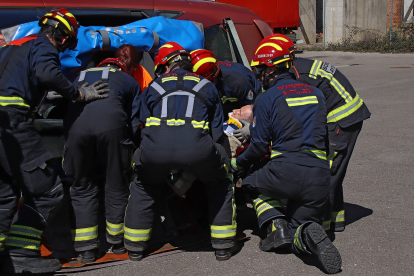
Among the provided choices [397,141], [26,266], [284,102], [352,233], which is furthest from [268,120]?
[397,141]

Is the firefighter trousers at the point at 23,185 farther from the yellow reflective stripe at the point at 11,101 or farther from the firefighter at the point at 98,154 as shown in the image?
the firefighter at the point at 98,154

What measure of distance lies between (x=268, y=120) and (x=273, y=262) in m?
1.12

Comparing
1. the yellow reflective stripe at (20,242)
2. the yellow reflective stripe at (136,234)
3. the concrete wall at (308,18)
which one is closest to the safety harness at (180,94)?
the yellow reflective stripe at (136,234)

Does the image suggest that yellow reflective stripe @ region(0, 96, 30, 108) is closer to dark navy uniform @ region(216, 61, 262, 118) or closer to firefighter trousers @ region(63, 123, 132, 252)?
firefighter trousers @ region(63, 123, 132, 252)

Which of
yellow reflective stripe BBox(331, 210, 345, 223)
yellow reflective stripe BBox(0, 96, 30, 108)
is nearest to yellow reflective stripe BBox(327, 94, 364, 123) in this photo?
yellow reflective stripe BBox(331, 210, 345, 223)

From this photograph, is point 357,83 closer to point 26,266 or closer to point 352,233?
point 352,233

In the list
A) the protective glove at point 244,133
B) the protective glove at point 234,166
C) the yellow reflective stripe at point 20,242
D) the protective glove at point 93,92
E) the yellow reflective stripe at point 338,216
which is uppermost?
the protective glove at point 93,92

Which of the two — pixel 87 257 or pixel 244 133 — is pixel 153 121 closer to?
pixel 244 133

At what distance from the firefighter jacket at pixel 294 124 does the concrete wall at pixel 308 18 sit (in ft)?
62.0

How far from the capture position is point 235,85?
4504 mm

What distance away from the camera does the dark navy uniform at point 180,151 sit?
125 inches

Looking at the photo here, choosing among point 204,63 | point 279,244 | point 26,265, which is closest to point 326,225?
point 279,244

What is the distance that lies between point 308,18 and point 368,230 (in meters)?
19.2

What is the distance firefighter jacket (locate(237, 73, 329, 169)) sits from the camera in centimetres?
339
